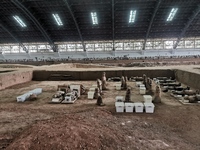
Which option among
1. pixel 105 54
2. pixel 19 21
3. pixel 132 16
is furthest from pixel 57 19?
pixel 105 54

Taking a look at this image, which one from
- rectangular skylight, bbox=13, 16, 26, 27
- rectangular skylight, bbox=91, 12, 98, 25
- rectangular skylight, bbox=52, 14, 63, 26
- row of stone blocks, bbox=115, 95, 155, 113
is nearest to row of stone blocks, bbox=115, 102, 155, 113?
row of stone blocks, bbox=115, 95, 155, 113

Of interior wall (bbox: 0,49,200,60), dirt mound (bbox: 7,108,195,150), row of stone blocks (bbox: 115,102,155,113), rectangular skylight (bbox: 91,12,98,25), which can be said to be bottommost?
dirt mound (bbox: 7,108,195,150)

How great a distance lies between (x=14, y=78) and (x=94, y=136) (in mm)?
9508

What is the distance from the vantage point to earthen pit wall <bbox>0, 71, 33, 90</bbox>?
11.0 m

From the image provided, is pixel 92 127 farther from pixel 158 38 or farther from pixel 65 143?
pixel 158 38

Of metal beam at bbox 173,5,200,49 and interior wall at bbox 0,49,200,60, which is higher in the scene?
metal beam at bbox 173,5,200,49

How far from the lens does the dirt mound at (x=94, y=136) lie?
3.81 metres

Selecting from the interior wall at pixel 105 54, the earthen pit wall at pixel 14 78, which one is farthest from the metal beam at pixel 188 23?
the earthen pit wall at pixel 14 78

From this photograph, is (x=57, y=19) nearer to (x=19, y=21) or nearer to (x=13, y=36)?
(x=19, y=21)

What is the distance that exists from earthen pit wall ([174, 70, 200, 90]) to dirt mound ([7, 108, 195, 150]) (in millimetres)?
5529

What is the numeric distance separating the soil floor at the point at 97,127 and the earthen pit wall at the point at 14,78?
13.5ft

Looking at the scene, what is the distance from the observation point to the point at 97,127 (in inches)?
186

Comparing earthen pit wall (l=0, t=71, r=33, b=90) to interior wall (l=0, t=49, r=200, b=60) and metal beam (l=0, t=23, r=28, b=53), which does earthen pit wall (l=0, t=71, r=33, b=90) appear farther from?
interior wall (l=0, t=49, r=200, b=60)

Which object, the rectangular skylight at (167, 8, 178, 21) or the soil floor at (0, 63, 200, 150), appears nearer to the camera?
the soil floor at (0, 63, 200, 150)
